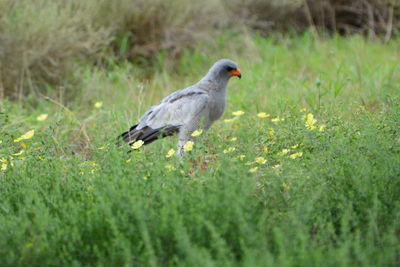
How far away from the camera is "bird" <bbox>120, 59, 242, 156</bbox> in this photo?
4.46 meters

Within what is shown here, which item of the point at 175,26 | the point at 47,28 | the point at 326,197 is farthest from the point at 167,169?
the point at 175,26

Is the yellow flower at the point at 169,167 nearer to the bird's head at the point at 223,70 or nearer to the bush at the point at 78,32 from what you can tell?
the bird's head at the point at 223,70

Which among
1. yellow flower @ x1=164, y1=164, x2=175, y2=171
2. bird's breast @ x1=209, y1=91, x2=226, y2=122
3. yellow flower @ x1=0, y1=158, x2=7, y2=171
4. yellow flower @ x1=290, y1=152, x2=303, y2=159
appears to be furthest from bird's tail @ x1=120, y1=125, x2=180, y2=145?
yellow flower @ x1=290, y1=152, x2=303, y2=159

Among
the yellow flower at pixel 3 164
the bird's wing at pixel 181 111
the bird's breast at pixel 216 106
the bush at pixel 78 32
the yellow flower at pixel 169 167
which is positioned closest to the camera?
the yellow flower at pixel 169 167

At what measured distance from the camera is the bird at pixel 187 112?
446 centimetres

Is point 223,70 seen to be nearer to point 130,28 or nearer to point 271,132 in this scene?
point 271,132

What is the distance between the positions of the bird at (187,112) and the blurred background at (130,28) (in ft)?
6.71

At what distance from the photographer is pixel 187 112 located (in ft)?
14.6

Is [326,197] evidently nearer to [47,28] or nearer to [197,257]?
[197,257]

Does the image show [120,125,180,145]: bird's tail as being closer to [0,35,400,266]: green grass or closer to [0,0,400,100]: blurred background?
[0,35,400,266]: green grass

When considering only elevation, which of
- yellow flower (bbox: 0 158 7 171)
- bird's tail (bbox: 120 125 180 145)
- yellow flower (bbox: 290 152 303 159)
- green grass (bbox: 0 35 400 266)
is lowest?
bird's tail (bbox: 120 125 180 145)

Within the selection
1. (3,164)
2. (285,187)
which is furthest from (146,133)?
(285,187)

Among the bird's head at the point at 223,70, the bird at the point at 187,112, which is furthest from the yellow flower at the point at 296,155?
the bird's head at the point at 223,70

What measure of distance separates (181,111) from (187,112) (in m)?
0.06
